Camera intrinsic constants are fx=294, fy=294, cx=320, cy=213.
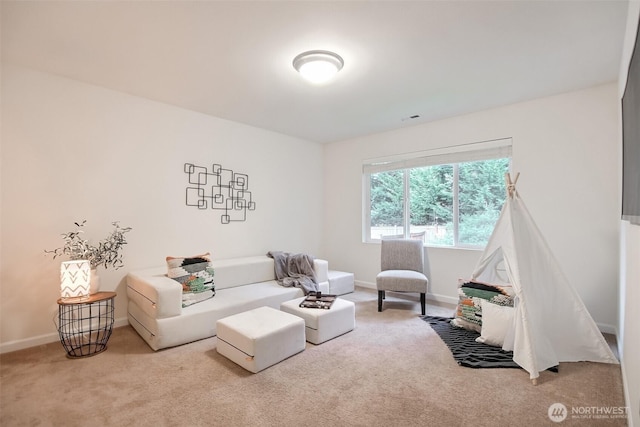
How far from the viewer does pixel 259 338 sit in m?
2.28

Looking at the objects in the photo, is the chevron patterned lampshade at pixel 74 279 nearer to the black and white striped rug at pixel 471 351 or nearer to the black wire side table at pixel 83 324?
the black wire side table at pixel 83 324

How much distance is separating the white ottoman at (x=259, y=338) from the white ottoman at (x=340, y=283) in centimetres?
174

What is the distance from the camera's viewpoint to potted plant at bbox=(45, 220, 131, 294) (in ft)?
9.30

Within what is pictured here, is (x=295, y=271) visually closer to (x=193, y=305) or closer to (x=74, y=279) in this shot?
(x=193, y=305)

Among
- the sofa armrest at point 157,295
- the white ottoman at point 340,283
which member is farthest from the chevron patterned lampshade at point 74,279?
the white ottoman at point 340,283

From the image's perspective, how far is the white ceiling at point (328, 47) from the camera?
6.52 feet

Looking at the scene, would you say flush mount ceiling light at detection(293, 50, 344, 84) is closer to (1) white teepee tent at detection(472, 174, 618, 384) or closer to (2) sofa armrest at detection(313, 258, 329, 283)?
(1) white teepee tent at detection(472, 174, 618, 384)

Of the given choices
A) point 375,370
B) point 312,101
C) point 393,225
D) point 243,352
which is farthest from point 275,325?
point 393,225

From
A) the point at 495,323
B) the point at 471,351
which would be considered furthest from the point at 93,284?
the point at 495,323

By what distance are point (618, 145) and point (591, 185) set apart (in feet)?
1.43

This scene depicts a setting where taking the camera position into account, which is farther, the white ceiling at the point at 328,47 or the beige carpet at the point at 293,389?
the white ceiling at the point at 328,47

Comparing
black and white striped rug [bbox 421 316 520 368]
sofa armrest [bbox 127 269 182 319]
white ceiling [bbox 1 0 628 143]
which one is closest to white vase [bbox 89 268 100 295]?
sofa armrest [bbox 127 269 182 319]

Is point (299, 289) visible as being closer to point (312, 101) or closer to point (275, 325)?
point (275, 325)

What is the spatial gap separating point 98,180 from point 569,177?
5113mm
